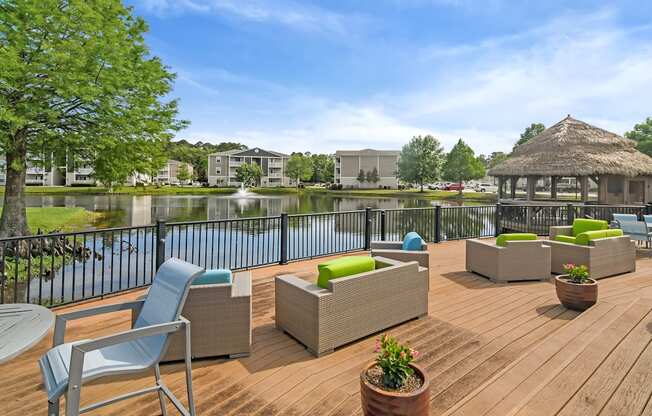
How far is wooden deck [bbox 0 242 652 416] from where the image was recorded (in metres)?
2.16

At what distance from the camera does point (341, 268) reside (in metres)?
3.17

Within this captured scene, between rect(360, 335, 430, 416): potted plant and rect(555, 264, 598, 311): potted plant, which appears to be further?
rect(555, 264, 598, 311): potted plant

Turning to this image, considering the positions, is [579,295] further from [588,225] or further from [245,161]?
[245,161]

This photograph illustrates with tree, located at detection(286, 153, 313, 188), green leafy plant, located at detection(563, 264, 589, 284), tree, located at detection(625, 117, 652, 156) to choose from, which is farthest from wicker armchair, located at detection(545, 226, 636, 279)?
tree, located at detection(286, 153, 313, 188)

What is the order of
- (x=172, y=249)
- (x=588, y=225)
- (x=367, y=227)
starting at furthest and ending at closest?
(x=367, y=227), (x=588, y=225), (x=172, y=249)

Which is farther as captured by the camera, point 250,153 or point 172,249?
point 250,153

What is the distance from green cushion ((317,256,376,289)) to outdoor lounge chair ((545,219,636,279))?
378 cm

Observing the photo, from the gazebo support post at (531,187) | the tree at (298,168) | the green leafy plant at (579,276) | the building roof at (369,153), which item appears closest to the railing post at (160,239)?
the green leafy plant at (579,276)

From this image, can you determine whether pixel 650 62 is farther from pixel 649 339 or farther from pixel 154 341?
pixel 154 341

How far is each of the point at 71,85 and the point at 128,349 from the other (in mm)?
10084

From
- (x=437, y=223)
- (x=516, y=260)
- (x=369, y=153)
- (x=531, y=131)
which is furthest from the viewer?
(x=369, y=153)

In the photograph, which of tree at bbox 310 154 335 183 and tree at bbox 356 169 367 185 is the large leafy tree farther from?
tree at bbox 310 154 335 183

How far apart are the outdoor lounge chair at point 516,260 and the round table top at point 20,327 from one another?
5.19 m

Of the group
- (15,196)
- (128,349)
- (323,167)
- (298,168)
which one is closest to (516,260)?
(128,349)
